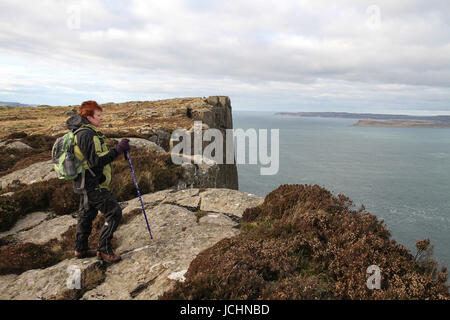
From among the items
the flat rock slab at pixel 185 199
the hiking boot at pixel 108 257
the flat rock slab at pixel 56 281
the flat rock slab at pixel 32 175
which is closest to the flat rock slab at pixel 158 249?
the hiking boot at pixel 108 257

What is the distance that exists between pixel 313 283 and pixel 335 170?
10595 centimetres

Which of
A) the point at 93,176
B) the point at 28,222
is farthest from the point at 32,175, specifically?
the point at 93,176

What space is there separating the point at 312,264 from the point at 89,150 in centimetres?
469

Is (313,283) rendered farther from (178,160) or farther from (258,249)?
(178,160)

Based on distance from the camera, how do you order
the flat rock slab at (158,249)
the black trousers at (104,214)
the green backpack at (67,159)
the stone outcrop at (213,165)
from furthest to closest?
the stone outcrop at (213,165), the black trousers at (104,214), the green backpack at (67,159), the flat rock slab at (158,249)

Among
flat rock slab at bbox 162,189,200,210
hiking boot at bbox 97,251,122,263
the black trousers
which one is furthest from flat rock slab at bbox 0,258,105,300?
flat rock slab at bbox 162,189,200,210

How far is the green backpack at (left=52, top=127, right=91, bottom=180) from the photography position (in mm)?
4836

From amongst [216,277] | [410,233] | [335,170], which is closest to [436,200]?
[410,233]

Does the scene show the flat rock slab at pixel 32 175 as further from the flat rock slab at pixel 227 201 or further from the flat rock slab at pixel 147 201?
the flat rock slab at pixel 227 201

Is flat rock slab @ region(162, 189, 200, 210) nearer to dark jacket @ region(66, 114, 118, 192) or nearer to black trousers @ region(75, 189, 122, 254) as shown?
black trousers @ region(75, 189, 122, 254)

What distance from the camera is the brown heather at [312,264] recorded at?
388 centimetres

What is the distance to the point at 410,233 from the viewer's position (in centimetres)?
5262

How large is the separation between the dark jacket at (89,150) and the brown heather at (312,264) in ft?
8.52
